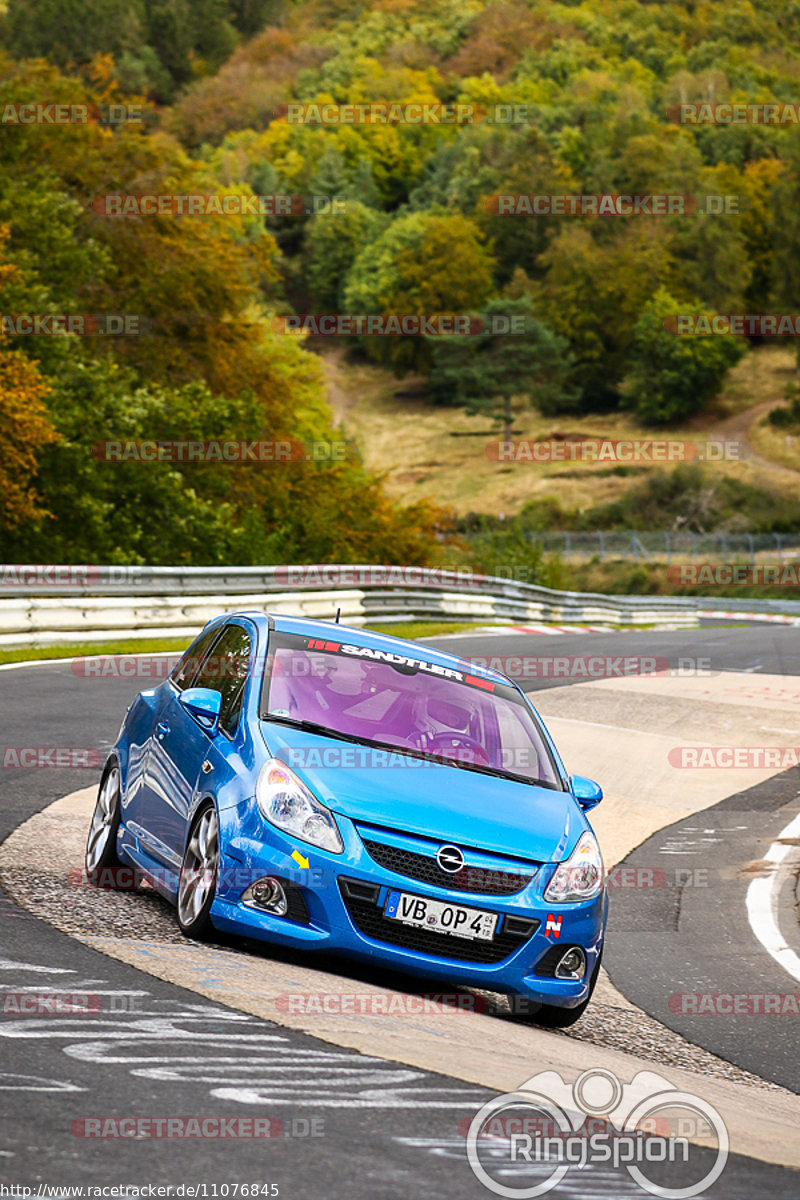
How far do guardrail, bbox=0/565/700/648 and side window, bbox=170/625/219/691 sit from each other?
26.1 feet

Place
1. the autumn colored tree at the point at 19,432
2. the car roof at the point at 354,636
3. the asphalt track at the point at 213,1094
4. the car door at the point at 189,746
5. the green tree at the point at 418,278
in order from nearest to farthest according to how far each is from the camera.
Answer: the asphalt track at the point at 213,1094
the car door at the point at 189,746
the car roof at the point at 354,636
the autumn colored tree at the point at 19,432
the green tree at the point at 418,278

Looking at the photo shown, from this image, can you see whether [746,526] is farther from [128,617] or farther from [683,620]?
[128,617]

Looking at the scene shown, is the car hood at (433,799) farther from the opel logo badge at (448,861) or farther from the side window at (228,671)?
the side window at (228,671)

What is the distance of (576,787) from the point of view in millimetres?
7414

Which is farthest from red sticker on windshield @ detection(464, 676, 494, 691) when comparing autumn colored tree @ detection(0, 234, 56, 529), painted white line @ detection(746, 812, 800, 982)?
autumn colored tree @ detection(0, 234, 56, 529)

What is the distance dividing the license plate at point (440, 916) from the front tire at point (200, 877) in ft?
2.63

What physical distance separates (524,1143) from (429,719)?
11.3 feet

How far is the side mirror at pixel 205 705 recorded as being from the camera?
695 centimetres

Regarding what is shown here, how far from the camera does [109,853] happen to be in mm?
7785

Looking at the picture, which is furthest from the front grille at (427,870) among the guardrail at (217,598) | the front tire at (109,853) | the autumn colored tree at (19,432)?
the autumn colored tree at (19,432)

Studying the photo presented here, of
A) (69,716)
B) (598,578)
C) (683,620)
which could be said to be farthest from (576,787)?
(598,578)

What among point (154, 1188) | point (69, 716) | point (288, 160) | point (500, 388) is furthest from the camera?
point (288, 160)

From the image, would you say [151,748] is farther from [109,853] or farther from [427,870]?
[427,870]

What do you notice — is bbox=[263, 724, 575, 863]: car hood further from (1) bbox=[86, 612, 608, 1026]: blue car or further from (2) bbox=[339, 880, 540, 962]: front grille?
(2) bbox=[339, 880, 540, 962]: front grille
